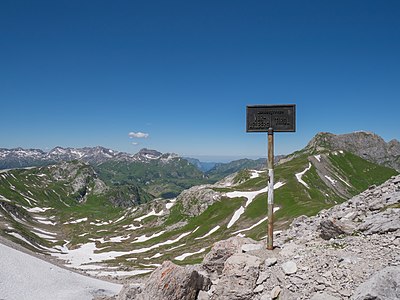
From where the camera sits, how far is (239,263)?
52.5 ft

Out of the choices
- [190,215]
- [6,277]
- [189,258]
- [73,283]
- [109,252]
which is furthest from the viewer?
[190,215]

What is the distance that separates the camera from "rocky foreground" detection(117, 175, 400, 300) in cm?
1264

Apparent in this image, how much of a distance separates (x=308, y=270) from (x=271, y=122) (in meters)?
8.83

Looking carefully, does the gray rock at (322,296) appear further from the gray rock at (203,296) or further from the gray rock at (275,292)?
the gray rock at (203,296)

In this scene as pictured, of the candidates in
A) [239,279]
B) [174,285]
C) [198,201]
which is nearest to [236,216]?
[198,201]

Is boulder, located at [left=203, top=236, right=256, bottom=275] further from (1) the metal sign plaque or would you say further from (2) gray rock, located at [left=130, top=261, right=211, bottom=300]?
(1) the metal sign plaque

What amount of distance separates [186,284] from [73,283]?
144 feet

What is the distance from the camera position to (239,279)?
606 inches

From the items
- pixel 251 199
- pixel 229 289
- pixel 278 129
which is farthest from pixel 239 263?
pixel 251 199

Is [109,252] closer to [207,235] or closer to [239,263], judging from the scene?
[207,235]

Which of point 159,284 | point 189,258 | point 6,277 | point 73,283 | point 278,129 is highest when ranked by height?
point 278,129

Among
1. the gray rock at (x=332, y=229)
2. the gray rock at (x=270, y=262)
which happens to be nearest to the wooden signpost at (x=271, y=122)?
the gray rock at (x=270, y=262)

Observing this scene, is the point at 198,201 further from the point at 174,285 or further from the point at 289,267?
the point at 289,267

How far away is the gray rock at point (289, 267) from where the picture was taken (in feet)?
48.2
